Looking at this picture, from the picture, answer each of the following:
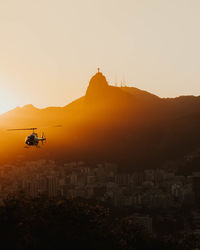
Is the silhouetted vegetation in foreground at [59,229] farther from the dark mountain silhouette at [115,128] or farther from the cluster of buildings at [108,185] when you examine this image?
the dark mountain silhouette at [115,128]

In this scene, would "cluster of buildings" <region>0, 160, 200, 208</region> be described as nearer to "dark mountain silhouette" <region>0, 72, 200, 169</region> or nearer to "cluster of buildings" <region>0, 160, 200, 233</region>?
"cluster of buildings" <region>0, 160, 200, 233</region>

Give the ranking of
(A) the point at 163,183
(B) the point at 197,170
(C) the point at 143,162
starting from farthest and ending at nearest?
(C) the point at 143,162 < (B) the point at 197,170 < (A) the point at 163,183

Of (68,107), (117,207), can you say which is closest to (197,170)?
(117,207)

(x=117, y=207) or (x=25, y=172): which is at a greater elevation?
(x=25, y=172)

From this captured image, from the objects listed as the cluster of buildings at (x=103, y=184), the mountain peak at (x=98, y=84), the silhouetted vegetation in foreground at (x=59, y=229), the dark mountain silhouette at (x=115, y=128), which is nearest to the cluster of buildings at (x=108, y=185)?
the cluster of buildings at (x=103, y=184)

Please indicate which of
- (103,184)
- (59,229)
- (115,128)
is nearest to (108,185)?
(103,184)

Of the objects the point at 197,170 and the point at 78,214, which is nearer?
the point at 78,214

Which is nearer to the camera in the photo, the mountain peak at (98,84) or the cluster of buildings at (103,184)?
the cluster of buildings at (103,184)

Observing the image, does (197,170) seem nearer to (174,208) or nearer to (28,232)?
(174,208)
